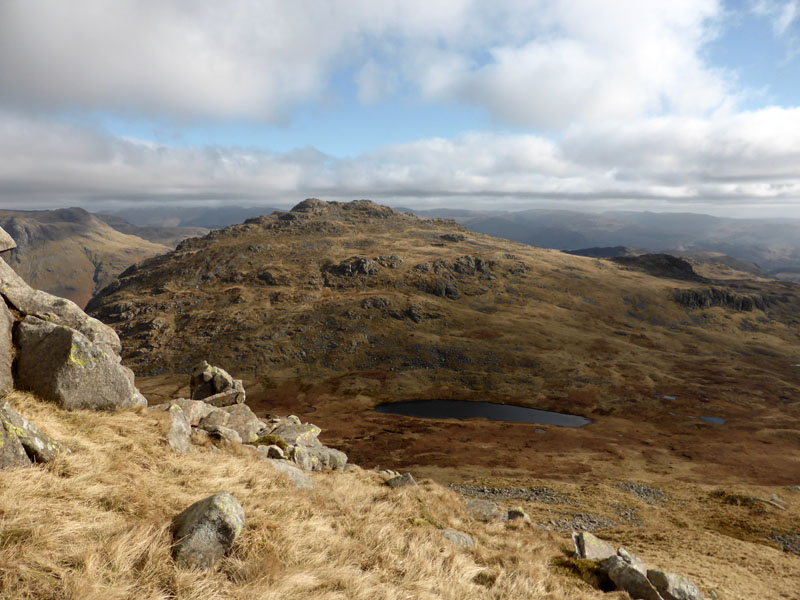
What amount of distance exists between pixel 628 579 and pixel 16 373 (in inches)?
1035

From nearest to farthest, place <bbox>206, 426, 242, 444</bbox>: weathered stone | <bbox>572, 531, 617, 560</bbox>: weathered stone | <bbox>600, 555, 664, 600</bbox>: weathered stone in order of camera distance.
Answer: <bbox>600, 555, 664, 600</bbox>: weathered stone
<bbox>572, 531, 617, 560</bbox>: weathered stone
<bbox>206, 426, 242, 444</bbox>: weathered stone

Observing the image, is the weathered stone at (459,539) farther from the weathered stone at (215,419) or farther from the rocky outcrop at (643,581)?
the weathered stone at (215,419)

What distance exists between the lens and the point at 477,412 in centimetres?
9225

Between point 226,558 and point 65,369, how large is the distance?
39.1ft

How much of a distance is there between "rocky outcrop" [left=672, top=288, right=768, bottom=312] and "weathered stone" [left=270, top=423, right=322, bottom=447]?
21759 cm

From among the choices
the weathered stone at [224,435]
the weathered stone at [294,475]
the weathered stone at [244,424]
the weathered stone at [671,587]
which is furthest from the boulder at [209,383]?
the weathered stone at [671,587]

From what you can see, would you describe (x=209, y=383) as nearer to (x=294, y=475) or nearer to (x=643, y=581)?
(x=294, y=475)

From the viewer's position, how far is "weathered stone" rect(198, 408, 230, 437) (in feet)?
79.5

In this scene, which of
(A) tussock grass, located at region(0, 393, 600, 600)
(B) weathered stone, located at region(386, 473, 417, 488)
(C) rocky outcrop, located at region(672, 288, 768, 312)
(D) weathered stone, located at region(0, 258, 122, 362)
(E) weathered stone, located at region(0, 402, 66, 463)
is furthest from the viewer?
(C) rocky outcrop, located at region(672, 288, 768, 312)

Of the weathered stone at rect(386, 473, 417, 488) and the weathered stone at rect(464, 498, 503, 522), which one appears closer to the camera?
the weathered stone at rect(386, 473, 417, 488)

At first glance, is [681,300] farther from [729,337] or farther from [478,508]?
[478,508]

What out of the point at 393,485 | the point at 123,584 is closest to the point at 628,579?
the point at 393,485

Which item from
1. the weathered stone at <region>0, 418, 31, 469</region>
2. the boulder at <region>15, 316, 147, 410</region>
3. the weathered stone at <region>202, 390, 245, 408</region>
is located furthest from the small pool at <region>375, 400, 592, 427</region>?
the weathered stone at <region>0, 418, 31, 469</region>

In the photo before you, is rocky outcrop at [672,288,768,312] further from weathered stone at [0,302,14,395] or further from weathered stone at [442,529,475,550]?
weathered stone at [0,302,14,395]
